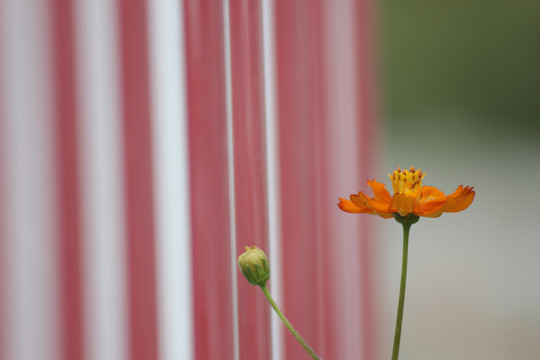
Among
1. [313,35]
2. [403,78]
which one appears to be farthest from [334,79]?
[403,78]

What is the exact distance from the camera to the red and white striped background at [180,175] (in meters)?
0.60

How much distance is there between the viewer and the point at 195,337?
34.5 inches

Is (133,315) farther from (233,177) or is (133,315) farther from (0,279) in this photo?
(233,177)

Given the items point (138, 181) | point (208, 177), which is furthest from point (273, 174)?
point (138, 181)

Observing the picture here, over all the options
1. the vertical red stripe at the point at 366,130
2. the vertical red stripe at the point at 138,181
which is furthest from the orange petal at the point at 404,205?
the vertical red stripe at the point at 366,130

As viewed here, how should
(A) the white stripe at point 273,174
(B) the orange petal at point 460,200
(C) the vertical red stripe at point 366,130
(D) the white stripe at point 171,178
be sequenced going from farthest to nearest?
(C) the vertical red stripe at point 366,130, (A) the white stripe at point 273,174, (D) the white stripe at point 171,178, (B) the orange petal at point 460,200

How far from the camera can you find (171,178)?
0.82 meters

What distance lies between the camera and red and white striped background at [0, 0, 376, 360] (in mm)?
597

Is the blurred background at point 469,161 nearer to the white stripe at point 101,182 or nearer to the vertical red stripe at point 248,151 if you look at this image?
the vertical red stripe at point 248,151

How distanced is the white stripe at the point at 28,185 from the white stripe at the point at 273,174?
534 millimetres

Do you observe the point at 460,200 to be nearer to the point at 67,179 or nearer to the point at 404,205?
the point at 404,205

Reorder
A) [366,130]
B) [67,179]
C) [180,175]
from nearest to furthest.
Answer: [67,179] → [180,175] → [366,130]

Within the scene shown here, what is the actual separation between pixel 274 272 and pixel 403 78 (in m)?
0.61

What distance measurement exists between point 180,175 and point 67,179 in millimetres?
242
